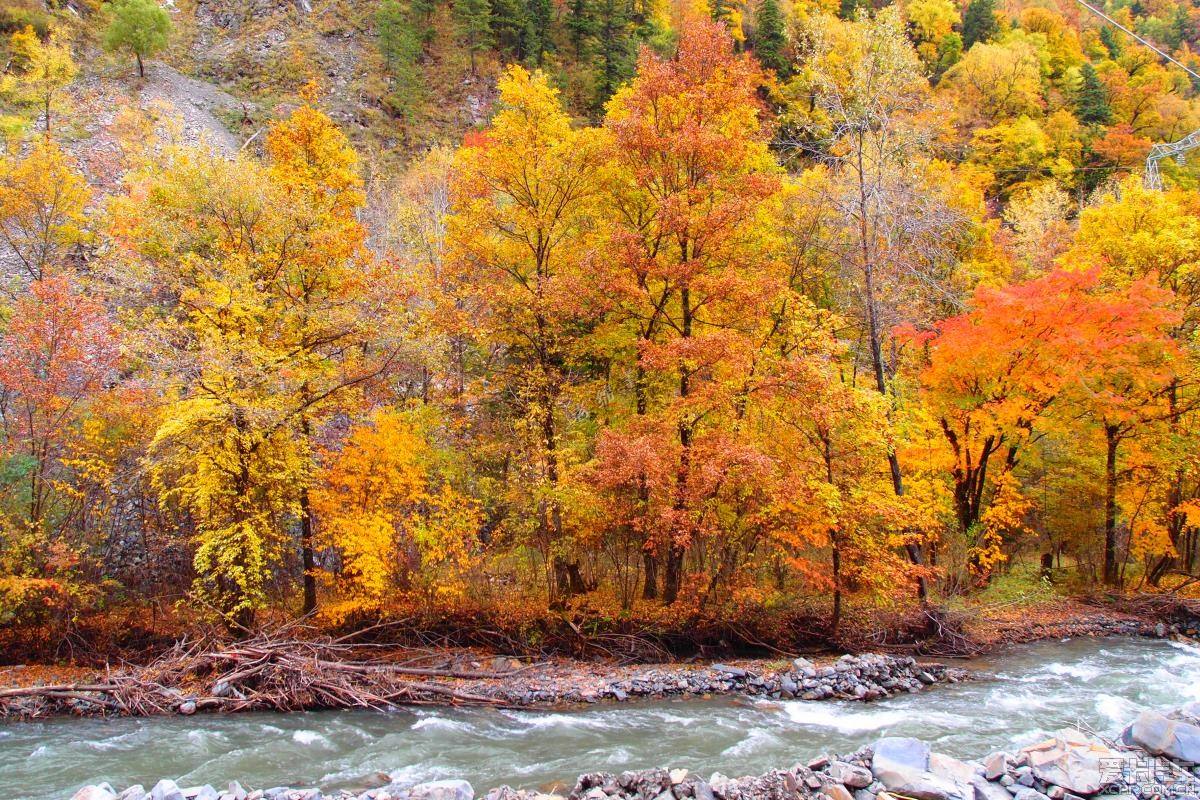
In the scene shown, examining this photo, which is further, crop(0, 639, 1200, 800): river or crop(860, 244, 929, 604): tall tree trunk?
crop(860, 244, 929, 604): tall tree trunk

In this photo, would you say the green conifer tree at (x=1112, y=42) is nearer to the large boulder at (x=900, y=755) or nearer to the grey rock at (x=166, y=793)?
the large boulder at (x=900, y=755)

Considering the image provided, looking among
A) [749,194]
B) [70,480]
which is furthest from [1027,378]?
[70,480]

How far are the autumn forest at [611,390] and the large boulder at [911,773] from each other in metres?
4.97

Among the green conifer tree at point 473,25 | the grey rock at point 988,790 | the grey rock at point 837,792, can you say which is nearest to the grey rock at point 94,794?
the grey rock at point 837,792

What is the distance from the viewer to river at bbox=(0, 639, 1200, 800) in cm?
862

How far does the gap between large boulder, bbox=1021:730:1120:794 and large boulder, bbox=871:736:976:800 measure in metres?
0.92

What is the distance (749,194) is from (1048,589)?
45.2 feet

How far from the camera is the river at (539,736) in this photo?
862 cm

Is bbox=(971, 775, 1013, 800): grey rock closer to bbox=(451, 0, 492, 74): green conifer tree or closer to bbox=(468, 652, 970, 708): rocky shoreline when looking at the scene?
bbox=(468, 652, 970, 708): rocky shoreline

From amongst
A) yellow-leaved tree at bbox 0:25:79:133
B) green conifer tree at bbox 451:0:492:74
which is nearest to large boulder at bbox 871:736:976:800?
yellow-leaved tree at bbox 0:25:79:133

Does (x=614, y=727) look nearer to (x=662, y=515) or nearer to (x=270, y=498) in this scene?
(x=662, y=515)

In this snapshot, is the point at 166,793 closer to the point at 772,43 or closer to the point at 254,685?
the point at 254,685

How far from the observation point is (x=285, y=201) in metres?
14.2

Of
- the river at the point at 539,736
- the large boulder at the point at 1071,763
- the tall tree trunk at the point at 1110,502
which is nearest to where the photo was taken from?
the large boulder at the point at 1071,763
